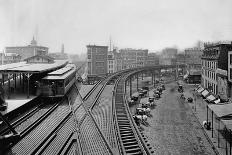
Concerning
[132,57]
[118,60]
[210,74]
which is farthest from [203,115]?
[132,57]

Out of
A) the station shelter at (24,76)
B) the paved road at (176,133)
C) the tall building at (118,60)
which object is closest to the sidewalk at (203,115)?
the paved road at (176,133)

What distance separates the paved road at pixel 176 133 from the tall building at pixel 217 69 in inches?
303

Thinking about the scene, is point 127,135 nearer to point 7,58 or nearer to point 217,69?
point 217,69

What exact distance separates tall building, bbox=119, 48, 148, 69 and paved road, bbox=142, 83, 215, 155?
8285cm

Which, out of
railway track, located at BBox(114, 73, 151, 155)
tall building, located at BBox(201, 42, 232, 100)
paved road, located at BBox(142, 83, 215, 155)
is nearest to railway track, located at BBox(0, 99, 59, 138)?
railway track, located at BBox(114, 73, 151, 155)

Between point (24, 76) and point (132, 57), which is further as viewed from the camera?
point (132, 57)

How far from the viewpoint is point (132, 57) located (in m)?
126

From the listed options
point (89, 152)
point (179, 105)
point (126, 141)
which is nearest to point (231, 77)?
point (179, 105)

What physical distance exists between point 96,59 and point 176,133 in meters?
75.3

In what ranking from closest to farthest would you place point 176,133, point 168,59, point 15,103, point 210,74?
1. point 15,103
2. point 176,133
3. point 210,74
4. point 168,59

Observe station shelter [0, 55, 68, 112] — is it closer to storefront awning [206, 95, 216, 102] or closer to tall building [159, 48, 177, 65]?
storefront awning [206, 95, 216, 102]

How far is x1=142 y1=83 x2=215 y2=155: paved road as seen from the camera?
22.3 metres

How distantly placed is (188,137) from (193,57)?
99658mm

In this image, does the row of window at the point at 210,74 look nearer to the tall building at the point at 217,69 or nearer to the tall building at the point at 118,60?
the tall building at the point at 217,69
